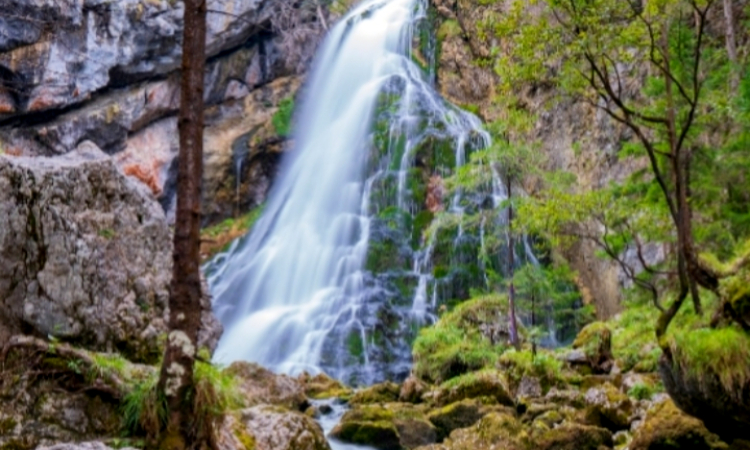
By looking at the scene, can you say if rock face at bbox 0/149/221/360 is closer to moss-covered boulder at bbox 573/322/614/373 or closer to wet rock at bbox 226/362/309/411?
wet rock at bbox 226/362/309/411

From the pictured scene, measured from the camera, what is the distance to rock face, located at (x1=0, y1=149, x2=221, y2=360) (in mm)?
5664

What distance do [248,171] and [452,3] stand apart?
1145 centimetres

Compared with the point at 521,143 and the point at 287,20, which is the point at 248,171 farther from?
the point at 287,20

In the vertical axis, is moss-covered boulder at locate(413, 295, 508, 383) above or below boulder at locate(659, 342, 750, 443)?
below

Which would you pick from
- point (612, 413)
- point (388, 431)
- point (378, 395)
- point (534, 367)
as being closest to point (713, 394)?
point (612, 413)

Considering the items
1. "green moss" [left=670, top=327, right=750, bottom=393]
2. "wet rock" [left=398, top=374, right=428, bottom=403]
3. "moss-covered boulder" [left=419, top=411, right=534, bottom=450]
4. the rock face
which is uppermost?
the rock face

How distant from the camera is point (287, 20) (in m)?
6.89

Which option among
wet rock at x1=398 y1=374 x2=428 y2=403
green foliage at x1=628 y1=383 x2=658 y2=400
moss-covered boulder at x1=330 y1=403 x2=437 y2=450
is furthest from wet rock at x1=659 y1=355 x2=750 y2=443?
wet rock at x1=398 y1=374 x2=428 y2=403

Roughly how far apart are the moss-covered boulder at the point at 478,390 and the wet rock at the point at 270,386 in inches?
97.5

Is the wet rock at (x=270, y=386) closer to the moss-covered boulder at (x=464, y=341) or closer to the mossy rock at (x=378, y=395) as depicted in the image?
the mossy rock at (x=378, y=395)

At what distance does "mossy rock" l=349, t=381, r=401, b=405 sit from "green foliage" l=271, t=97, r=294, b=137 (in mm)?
17462

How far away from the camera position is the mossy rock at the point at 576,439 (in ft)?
25.3

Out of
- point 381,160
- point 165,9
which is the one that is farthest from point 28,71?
point 381,160

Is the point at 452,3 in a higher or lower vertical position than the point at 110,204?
higher
